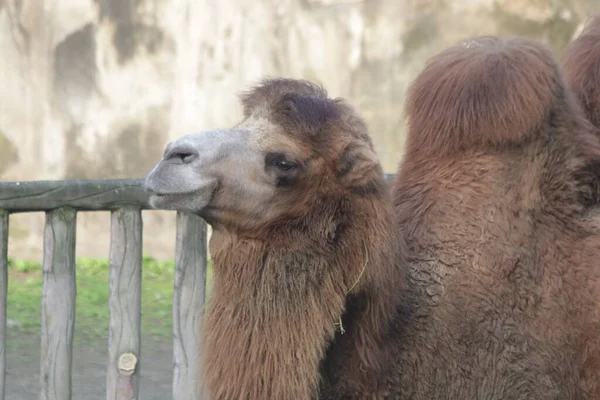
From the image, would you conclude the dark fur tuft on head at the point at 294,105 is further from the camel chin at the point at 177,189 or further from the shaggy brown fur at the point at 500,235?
the shaggy brown fur at the point at 500,235

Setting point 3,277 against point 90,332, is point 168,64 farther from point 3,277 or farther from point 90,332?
point 3,277

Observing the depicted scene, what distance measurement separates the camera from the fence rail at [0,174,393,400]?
3.92 meters

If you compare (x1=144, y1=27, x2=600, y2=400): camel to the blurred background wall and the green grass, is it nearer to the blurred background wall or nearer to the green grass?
the green grass

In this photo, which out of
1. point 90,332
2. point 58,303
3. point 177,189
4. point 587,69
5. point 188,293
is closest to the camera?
point 177,189

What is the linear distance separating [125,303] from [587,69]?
208cm

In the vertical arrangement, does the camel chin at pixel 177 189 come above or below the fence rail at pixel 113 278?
above

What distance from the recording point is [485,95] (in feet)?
9.49

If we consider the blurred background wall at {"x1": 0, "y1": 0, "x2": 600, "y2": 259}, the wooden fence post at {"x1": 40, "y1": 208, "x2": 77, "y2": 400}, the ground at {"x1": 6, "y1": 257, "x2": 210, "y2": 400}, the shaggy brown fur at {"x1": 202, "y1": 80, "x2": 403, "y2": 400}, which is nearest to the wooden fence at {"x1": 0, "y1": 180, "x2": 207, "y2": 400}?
the wooden fence post at {"x1": 40, "y1": 208, "x2": 77, "y2": 400}

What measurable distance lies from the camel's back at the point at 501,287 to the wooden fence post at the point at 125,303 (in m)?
1.59

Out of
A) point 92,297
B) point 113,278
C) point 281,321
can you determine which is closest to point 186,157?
point 281,321

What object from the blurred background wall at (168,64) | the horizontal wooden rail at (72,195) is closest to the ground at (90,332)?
the blurred background wall at (168,64)

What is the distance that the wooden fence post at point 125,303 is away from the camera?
13.3 ft

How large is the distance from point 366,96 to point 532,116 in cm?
634

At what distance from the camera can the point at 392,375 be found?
103 inches
